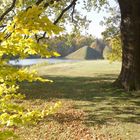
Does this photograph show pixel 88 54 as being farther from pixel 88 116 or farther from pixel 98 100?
pixel 88 116

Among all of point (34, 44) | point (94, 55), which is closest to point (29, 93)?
point (34, 44)

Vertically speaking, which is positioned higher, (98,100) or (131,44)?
(131,44)

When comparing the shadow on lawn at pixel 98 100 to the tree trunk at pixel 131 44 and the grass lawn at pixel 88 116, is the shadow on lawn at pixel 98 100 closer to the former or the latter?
the grass lawn at pixel 88 116

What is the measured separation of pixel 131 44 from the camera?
22047mm

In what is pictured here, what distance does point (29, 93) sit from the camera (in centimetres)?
2305

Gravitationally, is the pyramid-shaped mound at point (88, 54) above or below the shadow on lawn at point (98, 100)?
above

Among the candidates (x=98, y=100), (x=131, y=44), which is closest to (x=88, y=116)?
(x=98, y=100)

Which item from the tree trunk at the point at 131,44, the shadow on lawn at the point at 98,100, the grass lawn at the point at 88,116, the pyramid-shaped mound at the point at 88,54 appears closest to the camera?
the grass lawn at the point at 88,116

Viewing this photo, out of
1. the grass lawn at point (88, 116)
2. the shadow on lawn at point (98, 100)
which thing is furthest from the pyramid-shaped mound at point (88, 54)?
the grass lawn at point (88, 116)

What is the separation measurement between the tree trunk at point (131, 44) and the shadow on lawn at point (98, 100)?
0.95 m

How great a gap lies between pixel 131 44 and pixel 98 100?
489cm

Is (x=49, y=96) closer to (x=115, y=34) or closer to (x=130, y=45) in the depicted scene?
(x=130, y=45)

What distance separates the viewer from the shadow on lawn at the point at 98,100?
50.4 ft

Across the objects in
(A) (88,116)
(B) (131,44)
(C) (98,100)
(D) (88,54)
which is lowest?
(A) (88,116)
